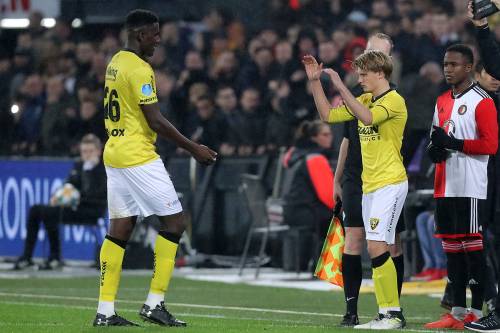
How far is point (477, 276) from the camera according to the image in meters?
11.1

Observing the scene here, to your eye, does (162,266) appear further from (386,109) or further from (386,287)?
(386,109)

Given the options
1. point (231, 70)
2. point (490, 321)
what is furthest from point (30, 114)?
point (490, 321)

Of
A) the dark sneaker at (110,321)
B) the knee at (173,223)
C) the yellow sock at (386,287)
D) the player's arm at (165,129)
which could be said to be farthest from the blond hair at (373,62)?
the dark sneaker at (110,321)

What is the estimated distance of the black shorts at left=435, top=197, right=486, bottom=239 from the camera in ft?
36.1

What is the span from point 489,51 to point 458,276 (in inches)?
74.0

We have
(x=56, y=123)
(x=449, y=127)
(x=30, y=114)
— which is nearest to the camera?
(x=449, y=127)

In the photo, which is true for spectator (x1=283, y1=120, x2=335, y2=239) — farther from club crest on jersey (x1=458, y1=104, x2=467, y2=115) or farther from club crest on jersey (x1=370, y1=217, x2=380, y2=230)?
club crest on jersey (x1=370, y1=217, x2=380, y2=230)

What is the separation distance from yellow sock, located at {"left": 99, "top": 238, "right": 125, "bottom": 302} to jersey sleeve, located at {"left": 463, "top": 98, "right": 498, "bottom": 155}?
2.77m

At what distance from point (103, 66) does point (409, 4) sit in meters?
6.29

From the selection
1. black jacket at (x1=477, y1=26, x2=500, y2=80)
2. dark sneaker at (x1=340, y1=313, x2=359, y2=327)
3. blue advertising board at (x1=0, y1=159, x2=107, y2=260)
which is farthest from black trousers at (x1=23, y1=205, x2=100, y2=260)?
black jacket at (x1=477, y1=26, x2=500, y2=80)

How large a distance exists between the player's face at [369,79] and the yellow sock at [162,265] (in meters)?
1.88

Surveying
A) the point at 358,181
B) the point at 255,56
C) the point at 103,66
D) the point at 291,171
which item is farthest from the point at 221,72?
the point at 358,181

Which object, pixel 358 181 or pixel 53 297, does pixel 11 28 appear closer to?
pixel 53 297

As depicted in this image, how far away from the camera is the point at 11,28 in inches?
1126
